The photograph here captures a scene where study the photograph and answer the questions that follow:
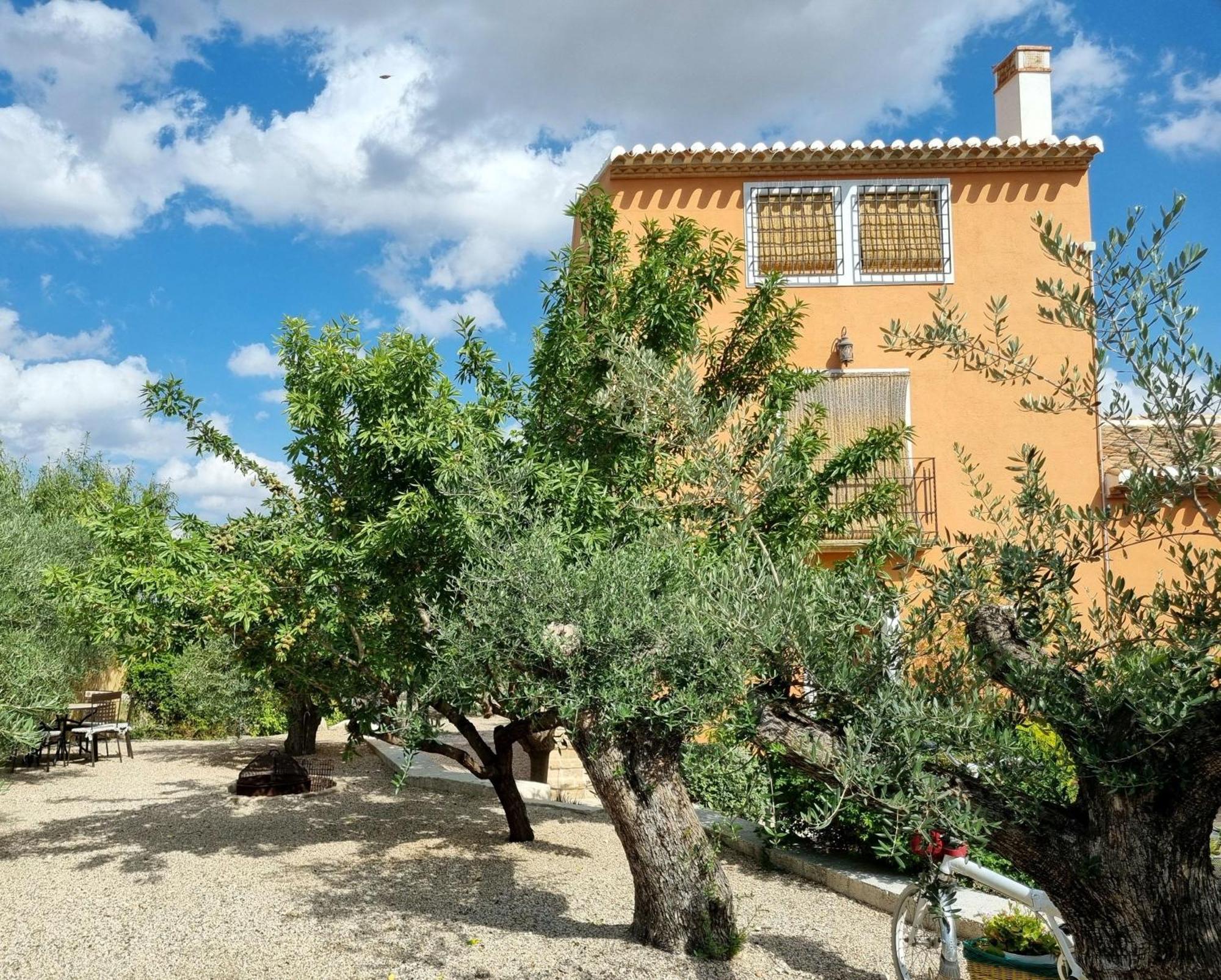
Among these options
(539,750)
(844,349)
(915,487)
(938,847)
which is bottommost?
(539,750)

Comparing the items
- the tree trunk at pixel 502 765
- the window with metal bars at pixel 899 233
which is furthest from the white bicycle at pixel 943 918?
the window with metal bars at pixel 899 233

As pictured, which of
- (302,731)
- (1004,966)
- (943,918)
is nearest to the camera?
(1004,966)

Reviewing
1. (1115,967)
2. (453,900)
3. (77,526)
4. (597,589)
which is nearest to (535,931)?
(453,900)

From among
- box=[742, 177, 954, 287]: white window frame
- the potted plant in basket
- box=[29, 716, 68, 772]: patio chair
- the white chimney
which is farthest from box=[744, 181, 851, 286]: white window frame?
box=[29, 716, 68, 772]: patio chair

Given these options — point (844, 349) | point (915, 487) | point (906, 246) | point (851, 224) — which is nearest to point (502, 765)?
point (915, 487)

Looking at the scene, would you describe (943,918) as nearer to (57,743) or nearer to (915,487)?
(915,487)

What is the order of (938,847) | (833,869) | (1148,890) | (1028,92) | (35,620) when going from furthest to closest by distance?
1. (1028,92)
2. (35,620)
3. (833,869)
4. (938,847)
5. (1148,890)

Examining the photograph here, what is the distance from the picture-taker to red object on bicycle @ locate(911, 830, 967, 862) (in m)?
3.68

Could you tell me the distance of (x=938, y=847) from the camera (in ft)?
14.4

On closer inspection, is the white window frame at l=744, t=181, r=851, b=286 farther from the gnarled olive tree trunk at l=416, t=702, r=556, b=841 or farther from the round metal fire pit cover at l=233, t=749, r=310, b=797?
the round metal fire pit cover at l=233, t=749, r=310, b=797

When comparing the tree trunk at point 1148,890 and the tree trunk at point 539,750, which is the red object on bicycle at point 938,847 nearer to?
the tree trunk at point 1148,890

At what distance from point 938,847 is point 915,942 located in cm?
221

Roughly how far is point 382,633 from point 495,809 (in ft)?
18.7

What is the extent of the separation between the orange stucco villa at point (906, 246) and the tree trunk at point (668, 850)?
8.26 metres
